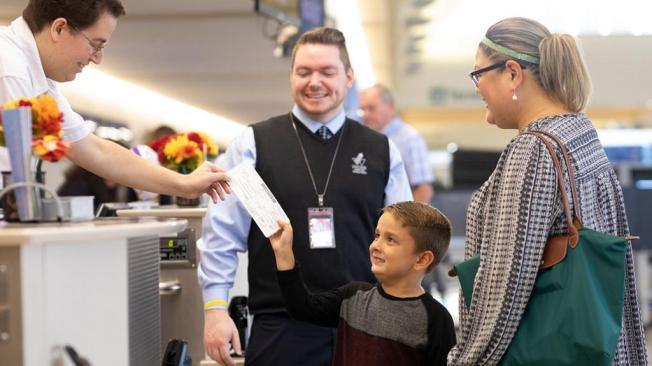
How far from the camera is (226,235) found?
322 cm

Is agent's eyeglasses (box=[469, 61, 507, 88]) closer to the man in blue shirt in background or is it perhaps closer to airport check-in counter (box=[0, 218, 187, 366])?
airport check-in counter (box=[0, 218, 187, 366])

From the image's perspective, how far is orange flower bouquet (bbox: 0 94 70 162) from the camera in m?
2.29

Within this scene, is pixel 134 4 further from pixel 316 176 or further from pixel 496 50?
pixel 496 50

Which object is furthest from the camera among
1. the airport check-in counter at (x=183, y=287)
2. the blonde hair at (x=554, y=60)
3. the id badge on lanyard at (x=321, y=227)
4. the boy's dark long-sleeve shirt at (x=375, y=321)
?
the airport check-in counter at (x=183, y=287)

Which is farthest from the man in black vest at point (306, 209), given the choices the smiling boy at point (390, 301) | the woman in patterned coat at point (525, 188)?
the woman in patterned coat at point (525, 188)

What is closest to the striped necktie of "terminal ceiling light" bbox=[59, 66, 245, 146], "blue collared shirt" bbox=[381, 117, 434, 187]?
"blue collared shirt" bbox=[381, 117, 434, 187]

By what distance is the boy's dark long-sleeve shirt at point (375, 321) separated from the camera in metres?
2.79

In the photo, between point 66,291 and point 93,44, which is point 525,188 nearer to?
point 66,291

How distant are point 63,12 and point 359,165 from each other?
1034mm

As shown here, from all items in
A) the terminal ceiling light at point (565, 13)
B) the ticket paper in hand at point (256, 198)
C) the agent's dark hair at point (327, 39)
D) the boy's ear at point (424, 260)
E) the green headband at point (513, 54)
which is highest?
the terminal ceiling light at point (565, 13)

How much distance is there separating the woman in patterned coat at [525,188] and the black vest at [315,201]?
0.62 metres

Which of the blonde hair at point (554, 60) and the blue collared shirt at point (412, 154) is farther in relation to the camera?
the blue collared shirt at point (412, 154)

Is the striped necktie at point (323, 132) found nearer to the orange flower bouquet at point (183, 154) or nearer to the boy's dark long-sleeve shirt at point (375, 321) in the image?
the boy's dark long-sleeve shirt at point (375, 321)

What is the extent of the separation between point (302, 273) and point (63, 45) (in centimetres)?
100
